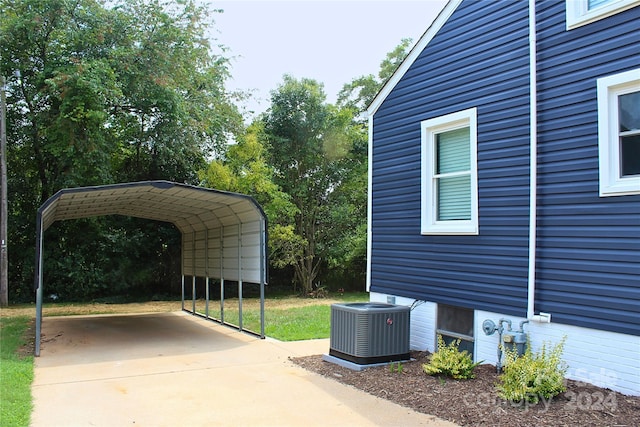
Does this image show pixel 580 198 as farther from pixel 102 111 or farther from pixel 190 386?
pixel 102 111

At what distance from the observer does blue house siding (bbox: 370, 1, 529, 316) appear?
5629 mm

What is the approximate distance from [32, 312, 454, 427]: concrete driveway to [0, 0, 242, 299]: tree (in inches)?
253

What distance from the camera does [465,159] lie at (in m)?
6.41

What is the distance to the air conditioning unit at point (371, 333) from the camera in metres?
6.19

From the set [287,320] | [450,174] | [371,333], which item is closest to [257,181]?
[287,320]

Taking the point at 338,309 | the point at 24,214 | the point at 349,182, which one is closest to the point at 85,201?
the point at 338,309

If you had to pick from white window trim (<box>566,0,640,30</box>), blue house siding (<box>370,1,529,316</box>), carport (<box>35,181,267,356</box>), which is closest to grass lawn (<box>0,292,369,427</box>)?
carport (<box>35,181,267,356</box>)

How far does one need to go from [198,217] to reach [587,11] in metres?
8.83

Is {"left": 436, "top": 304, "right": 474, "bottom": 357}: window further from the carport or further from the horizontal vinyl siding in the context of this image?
the carport

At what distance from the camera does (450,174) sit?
656cm

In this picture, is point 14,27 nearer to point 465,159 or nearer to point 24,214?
point 24,214

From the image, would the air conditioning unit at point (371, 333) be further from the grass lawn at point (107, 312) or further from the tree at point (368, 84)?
the tree at point (368, 84)

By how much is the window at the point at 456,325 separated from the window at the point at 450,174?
980 mm

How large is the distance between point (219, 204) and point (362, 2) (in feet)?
14.9
